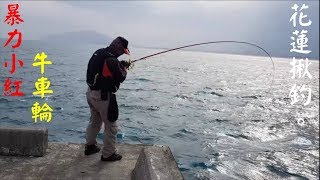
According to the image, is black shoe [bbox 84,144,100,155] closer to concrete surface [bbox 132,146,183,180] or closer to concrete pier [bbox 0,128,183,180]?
concrete pier [bbox 0,128,183,180]

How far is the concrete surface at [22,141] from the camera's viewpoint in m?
5.41

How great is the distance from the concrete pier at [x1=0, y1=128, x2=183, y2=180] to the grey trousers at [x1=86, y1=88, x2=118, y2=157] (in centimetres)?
25

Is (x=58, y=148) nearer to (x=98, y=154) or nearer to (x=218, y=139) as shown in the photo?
(x=98, y=154)

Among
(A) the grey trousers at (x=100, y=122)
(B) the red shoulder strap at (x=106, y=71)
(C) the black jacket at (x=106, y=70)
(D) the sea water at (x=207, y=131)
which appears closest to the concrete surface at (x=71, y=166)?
(A) the grey trousers at (x=100, y=122)

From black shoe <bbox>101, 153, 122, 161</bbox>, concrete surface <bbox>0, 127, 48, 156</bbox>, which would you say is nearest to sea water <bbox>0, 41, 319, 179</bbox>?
black shoe <bbox>101, 153, 122, 161</bbox>

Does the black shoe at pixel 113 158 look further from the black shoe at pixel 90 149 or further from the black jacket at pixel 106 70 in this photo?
the black jacket at pixel 106 70

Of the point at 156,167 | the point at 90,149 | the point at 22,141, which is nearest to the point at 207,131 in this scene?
the point at 90,149

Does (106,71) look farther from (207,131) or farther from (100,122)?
(207,131)

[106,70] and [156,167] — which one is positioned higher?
[106,70]

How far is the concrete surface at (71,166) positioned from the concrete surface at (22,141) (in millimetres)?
100

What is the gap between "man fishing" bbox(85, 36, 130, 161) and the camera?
5.05m

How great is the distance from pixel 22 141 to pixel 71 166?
92 centimetres

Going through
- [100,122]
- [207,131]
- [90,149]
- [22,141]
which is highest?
[100,122]

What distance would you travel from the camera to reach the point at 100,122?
561cm
